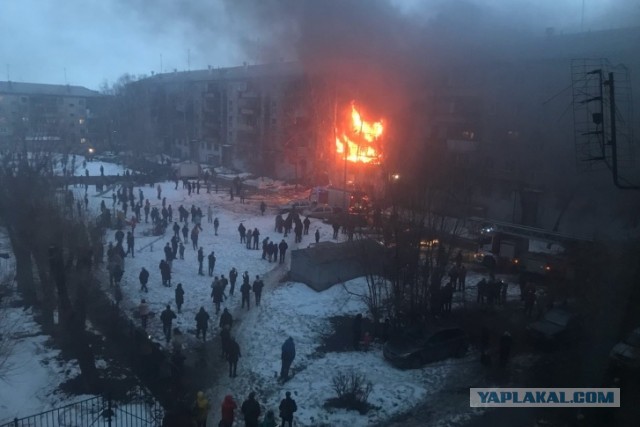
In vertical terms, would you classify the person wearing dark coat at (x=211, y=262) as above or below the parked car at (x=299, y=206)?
below

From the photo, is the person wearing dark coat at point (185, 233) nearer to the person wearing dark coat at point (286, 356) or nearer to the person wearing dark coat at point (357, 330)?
the person wearing dark coat at point (357, 330)

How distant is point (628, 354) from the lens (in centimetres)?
838

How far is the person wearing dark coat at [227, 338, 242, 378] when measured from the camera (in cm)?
853

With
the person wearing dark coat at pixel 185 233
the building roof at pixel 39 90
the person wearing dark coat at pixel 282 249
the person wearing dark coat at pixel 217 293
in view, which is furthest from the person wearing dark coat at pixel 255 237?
the building roof at pixel 39 90

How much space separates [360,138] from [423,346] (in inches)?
743

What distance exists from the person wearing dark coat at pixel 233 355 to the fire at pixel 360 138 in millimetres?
17799

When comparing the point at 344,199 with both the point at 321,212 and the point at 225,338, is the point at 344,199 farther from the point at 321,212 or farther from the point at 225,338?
the point at 225,338

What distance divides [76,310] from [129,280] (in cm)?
426

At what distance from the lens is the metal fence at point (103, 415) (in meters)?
7.05

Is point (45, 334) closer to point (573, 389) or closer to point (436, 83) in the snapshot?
point (573, 389)

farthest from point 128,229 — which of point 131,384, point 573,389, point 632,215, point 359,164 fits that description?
point 632,215

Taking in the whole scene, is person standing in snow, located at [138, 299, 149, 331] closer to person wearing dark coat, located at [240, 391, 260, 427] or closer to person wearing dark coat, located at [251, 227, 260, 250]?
person wearing dark coat, located at [240, 391, 260, 427]

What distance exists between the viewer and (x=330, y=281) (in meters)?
13.3

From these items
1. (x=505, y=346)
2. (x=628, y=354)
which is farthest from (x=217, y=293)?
(x=628, y=354)
